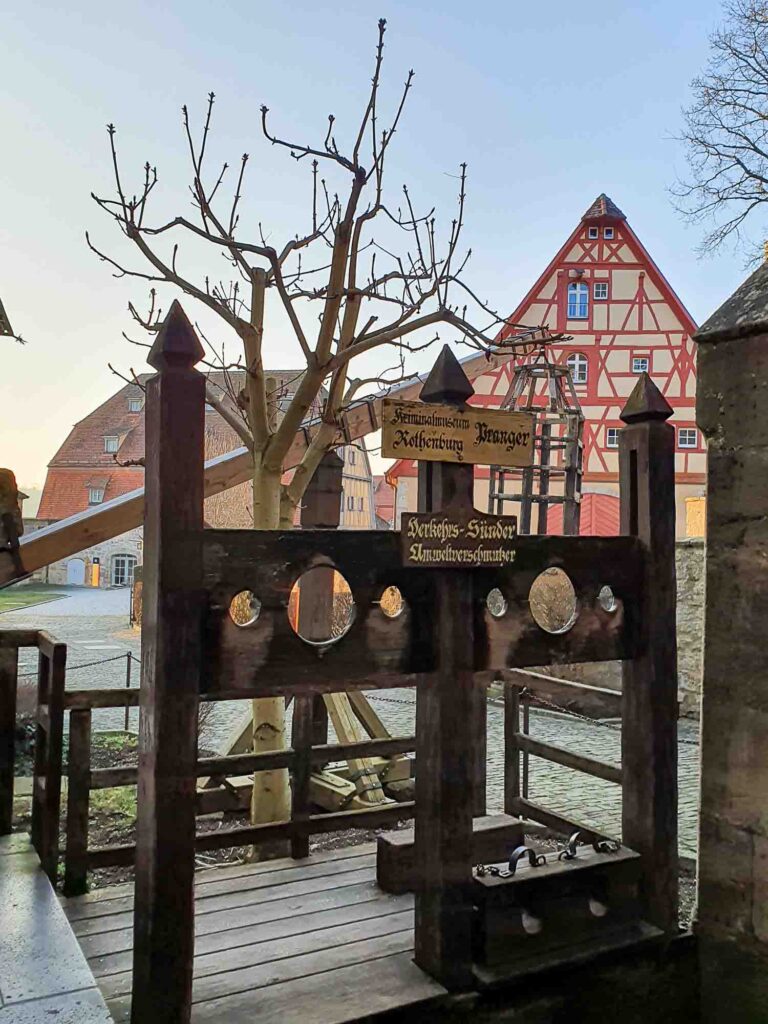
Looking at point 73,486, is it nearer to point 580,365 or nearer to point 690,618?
point 580,365

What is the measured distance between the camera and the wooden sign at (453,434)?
273 cm

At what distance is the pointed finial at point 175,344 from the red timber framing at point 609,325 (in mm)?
17274

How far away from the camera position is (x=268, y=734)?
5684 millimetres

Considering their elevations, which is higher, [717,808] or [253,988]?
[717,808]

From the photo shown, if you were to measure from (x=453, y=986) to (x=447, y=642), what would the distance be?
1.12 m

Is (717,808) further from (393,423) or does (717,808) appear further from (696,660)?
(696,660)

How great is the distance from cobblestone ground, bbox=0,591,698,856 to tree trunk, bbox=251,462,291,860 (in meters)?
1.40

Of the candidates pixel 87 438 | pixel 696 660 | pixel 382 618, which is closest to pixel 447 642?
pixel 382 618

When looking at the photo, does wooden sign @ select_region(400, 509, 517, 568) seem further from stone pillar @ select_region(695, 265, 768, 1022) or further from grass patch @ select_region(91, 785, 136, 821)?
grass patch @ select_region(91, 785, 136, 821)

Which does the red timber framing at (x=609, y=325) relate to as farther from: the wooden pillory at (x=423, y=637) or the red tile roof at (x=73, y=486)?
the wooden pillory at (x=423, y=637)

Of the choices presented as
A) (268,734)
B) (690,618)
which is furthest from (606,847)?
(690,618)

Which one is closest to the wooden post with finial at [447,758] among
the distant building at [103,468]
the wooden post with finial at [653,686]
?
the wooden post with finial at [653,686]

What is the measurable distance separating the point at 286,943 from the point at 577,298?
1887 centimetres

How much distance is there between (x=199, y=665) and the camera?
8.14 ft
